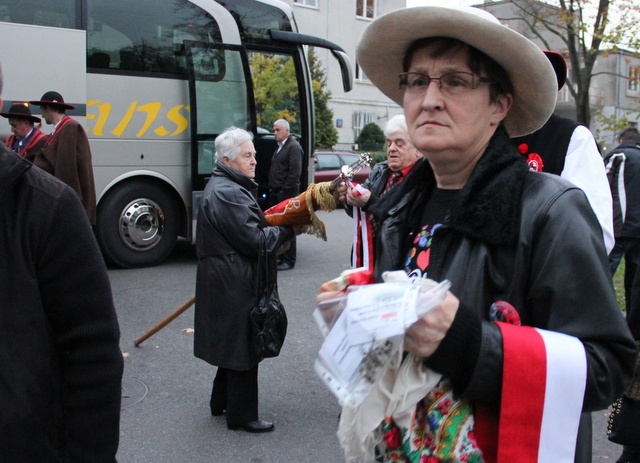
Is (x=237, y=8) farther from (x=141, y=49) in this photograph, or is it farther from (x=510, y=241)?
(x=510, y=241)

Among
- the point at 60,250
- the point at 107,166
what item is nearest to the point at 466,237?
the point at 60,250

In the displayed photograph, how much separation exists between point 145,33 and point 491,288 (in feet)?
27.5

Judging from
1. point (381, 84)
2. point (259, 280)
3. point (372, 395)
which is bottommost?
point (259, 280)

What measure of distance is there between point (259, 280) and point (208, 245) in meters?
0.41

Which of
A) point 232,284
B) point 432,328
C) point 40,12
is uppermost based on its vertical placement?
point 40,12

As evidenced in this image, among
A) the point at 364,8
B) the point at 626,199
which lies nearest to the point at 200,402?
the point at 626,199

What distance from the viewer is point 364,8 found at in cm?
3391

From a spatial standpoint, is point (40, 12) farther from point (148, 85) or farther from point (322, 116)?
point (322, 116)

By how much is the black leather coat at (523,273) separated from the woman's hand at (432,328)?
0.06 feet

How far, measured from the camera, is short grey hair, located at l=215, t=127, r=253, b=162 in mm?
4316

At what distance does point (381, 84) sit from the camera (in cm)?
205

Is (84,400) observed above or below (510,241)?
below

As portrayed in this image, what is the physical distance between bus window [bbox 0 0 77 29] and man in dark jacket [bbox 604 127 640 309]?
666 cm

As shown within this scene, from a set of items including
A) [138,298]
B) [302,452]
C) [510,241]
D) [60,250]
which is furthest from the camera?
[138,298]
